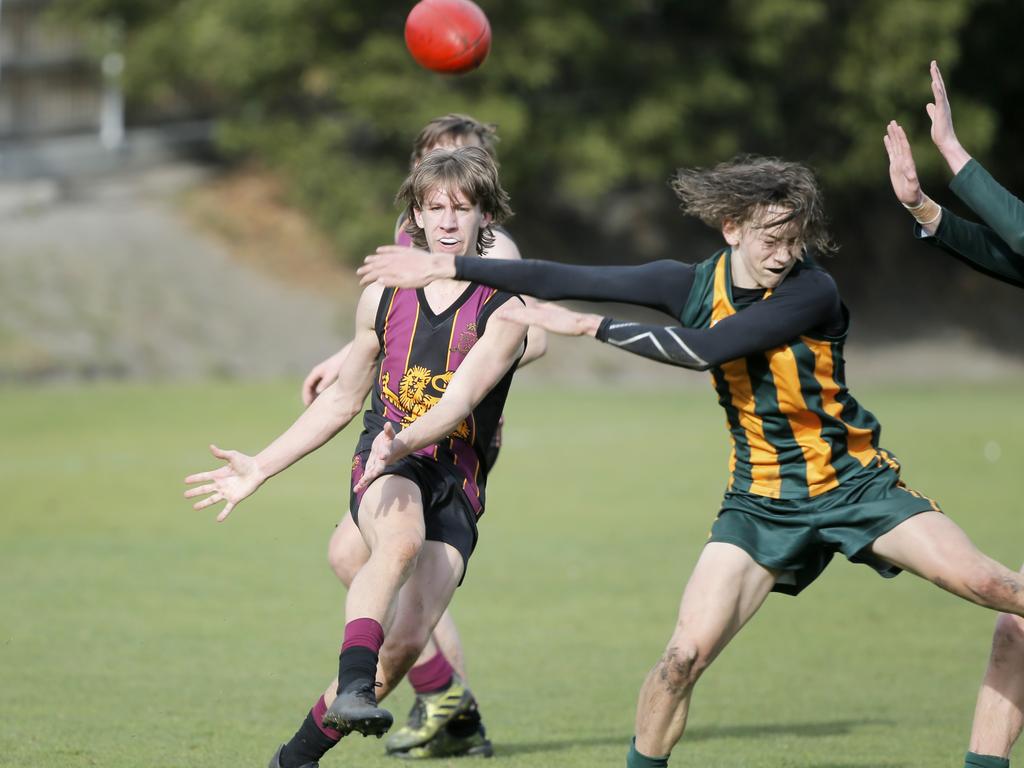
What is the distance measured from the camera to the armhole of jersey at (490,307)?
18.3ft

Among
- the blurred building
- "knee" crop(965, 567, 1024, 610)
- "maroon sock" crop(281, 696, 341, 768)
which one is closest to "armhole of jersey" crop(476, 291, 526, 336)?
"maroon sock" crop(281, 696, 341, 768)

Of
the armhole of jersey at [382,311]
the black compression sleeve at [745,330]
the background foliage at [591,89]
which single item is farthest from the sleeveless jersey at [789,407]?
the background foliage at [591,89]

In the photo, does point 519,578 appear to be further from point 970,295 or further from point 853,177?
point 970,295

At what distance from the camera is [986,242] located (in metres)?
5.43

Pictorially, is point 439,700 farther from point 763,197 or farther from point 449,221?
point 763,197

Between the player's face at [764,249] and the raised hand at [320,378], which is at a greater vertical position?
the player's face at [764,249]

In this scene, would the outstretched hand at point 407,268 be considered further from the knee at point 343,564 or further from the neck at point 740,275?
the knee at point 343,564

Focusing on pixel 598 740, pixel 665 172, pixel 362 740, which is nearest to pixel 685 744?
pixel 598 740

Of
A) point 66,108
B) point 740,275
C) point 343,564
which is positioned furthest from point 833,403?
point 66,108

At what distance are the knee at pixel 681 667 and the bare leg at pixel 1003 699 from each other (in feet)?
3.53

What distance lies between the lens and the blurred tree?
92.4 feet

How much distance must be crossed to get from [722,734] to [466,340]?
2.44 metres

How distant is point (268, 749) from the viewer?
20.1 feet

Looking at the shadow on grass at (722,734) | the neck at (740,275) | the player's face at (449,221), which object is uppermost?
the player's face at (449,221)
